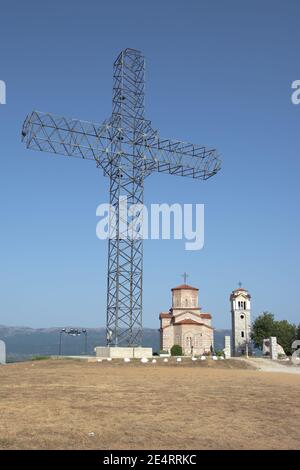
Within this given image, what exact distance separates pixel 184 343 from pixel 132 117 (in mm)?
33291

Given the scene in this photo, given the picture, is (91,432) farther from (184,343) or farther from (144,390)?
(184,343)

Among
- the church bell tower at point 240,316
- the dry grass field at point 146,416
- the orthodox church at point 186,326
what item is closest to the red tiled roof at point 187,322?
the orthodox church at point 186,326

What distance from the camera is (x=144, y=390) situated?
1911cm

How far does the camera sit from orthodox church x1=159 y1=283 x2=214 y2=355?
6500cm

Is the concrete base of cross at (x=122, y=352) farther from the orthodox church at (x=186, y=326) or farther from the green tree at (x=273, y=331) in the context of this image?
the green tree at (x=273, y=331)

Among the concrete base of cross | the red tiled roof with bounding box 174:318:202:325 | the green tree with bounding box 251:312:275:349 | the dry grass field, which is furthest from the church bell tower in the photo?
the dry grass field

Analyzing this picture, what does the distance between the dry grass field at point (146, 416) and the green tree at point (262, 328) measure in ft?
187

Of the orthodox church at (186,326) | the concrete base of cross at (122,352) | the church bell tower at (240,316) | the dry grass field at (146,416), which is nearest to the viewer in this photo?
the dry grass field at (146,416)

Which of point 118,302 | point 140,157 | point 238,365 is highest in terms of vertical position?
point 140,157

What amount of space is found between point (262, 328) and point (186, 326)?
17.7m

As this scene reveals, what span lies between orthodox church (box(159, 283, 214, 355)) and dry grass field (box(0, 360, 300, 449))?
43156 mm

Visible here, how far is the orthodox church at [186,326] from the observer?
65.0 meters

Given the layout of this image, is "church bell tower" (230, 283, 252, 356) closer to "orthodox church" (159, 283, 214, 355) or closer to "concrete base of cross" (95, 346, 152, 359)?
"orthodox church" (159, 283, 214, 355)
